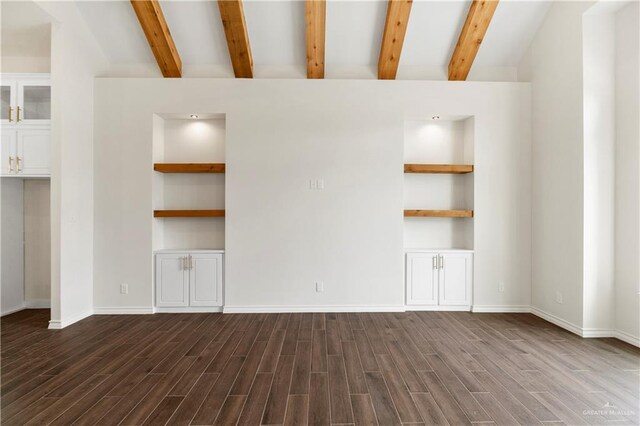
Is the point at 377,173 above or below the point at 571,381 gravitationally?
above

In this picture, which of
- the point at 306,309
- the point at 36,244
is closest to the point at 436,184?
the point at 306,309

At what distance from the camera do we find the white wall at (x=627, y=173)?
3264 millimetres

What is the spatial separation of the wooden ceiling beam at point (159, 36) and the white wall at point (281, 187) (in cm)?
24

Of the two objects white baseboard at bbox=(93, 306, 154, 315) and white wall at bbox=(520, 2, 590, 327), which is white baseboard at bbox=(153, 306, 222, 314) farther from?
white wall at bbox=(520, 2, 590, 327)

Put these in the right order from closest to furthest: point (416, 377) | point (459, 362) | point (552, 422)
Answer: point (552, 422) < point (416, 377) < point (459, 362)

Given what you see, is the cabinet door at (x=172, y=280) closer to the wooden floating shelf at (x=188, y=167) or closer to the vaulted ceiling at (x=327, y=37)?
the wooden floating shelf at (x=188, y=167)

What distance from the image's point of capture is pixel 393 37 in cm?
396

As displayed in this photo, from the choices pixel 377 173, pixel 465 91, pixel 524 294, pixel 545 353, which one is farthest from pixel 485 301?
pixel 465 91

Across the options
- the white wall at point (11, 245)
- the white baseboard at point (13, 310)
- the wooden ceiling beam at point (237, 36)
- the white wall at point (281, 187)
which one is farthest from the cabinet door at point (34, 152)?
the wooden ceiling beam at point (237, 36)

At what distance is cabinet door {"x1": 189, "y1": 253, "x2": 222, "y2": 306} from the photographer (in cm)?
419

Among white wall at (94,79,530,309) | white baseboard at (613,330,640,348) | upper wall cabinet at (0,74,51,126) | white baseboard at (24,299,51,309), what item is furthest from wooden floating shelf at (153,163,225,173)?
white baseboard at (613,330,640,348)

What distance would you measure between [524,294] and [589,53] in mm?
2939

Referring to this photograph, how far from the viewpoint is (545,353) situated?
303 centimetres

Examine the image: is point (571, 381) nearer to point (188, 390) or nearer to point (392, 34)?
point (188, 390)
